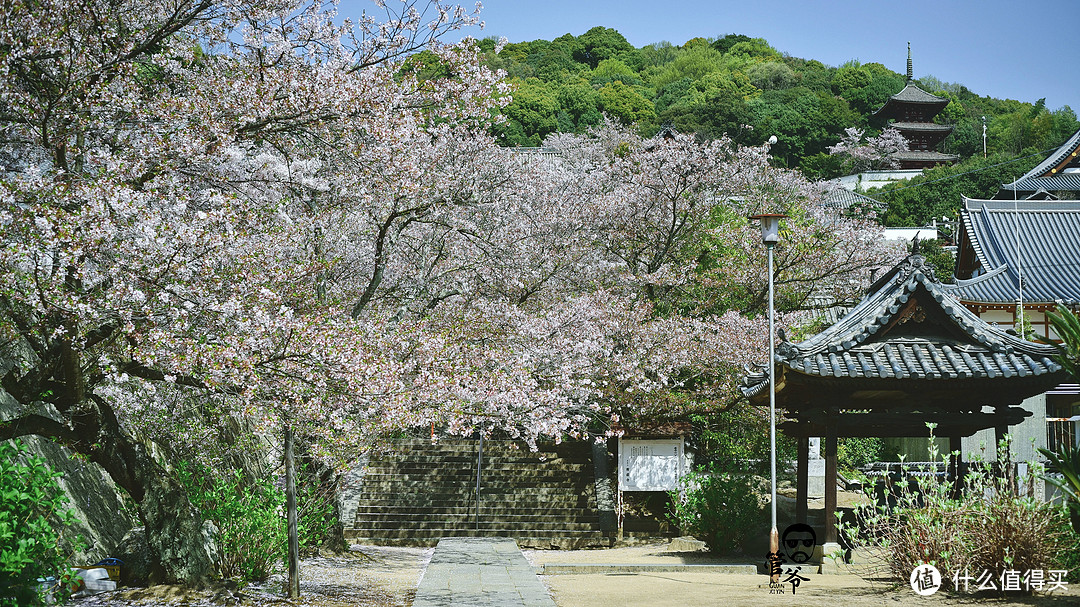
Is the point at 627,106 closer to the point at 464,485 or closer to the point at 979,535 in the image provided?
the point at 464,485

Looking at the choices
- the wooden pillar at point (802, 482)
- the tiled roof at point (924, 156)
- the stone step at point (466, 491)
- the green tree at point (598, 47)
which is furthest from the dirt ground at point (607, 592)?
the green tree at point (598, 47)

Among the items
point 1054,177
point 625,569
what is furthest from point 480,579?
point 1054,177

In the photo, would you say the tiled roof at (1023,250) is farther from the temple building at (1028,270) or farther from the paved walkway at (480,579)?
the paved walkway at (480,579)

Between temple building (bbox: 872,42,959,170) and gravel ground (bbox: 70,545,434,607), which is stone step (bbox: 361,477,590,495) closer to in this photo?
gravel ground (bbox: 70,545,434,607)

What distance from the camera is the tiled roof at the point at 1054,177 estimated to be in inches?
1281

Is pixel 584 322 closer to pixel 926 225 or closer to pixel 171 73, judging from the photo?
pixel 171 73

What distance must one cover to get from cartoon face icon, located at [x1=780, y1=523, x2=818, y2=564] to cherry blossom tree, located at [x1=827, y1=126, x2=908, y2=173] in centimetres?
5271

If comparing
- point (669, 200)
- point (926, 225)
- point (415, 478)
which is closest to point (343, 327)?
point (415, 478)

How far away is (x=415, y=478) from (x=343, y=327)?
10817 mm

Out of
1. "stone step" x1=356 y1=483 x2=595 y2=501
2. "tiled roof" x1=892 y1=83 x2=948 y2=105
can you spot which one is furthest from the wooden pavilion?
"tiled roof" x1=892 y1=83 x2=948 y2=105

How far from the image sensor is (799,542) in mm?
12055
